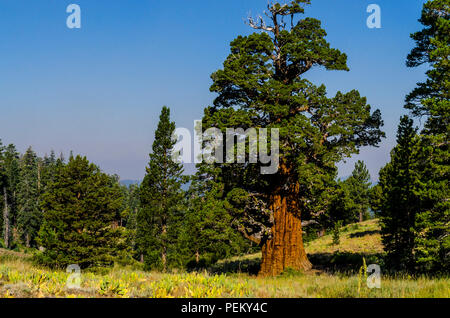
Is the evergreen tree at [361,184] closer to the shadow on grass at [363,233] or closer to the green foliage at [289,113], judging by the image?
the shadow on grass at [363,233]

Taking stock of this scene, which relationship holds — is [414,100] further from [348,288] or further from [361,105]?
[348,288]

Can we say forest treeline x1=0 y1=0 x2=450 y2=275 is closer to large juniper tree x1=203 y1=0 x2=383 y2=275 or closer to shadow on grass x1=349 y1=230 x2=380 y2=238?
large juniper tree x1=203 y1=0 x2=383 y2=275

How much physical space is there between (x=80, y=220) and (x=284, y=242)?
1876 centimetres

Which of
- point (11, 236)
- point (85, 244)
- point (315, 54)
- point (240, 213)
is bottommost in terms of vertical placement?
point (11, 236)

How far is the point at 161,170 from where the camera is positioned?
139 feet

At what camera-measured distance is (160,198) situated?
139ft

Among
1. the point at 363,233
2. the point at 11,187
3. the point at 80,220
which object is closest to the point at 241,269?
the point at 80,220

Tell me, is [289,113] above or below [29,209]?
above

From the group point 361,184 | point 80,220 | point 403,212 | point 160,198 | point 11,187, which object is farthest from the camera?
point 11,187

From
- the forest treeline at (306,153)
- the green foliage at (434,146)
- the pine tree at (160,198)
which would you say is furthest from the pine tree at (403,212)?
the pine tree at (160,198)

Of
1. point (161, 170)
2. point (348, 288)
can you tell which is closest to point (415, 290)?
point (348, 288)

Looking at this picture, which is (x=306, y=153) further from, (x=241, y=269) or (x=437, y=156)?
(x=241, y=269)

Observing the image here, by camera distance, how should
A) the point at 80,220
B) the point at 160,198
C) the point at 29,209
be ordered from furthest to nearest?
the point at 29,209
the point at 160,198
the point at 80,220

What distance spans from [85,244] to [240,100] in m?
19.2
